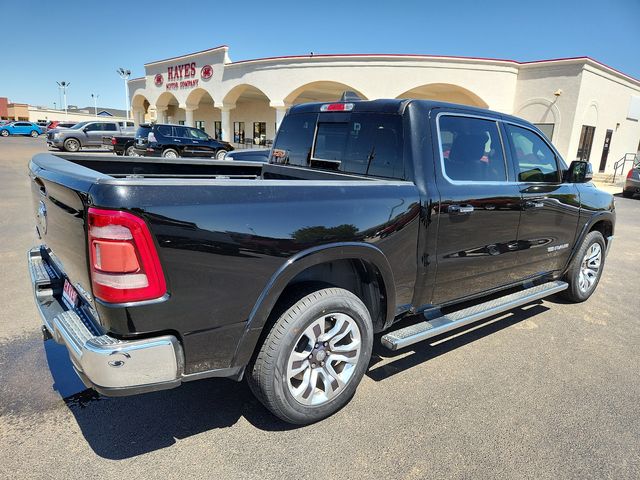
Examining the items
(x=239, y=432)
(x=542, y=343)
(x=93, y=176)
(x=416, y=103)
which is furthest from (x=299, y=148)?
(x=542, y=343)

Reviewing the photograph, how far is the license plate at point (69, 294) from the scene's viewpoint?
2.58 meters

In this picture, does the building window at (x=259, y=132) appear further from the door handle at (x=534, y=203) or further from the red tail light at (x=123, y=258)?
the red tail light at (x=123, y=258)

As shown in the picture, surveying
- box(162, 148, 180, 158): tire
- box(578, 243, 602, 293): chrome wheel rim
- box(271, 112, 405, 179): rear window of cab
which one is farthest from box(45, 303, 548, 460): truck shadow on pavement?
box(162, 148, 180, 158): tire

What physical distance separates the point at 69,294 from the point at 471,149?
3.04 meters

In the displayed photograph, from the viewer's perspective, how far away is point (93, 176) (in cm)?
215

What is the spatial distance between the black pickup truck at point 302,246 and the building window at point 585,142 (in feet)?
67.7

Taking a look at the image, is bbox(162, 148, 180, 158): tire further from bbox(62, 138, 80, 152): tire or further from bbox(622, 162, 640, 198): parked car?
bbox(622, 162, 640, 198): parked car

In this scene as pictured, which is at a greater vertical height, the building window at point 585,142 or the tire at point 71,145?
the building window at point 585,142

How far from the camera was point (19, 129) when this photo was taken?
4681cm

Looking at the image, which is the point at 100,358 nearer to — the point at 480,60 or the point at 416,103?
the point at 416,103

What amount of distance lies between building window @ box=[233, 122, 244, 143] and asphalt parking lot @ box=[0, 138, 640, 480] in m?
34.0

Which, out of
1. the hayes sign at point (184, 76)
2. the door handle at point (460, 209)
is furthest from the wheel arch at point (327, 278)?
the hayes sign at point (184, 76)

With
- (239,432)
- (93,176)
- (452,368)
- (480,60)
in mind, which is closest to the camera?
(93,176)

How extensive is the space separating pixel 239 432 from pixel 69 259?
1.40m
